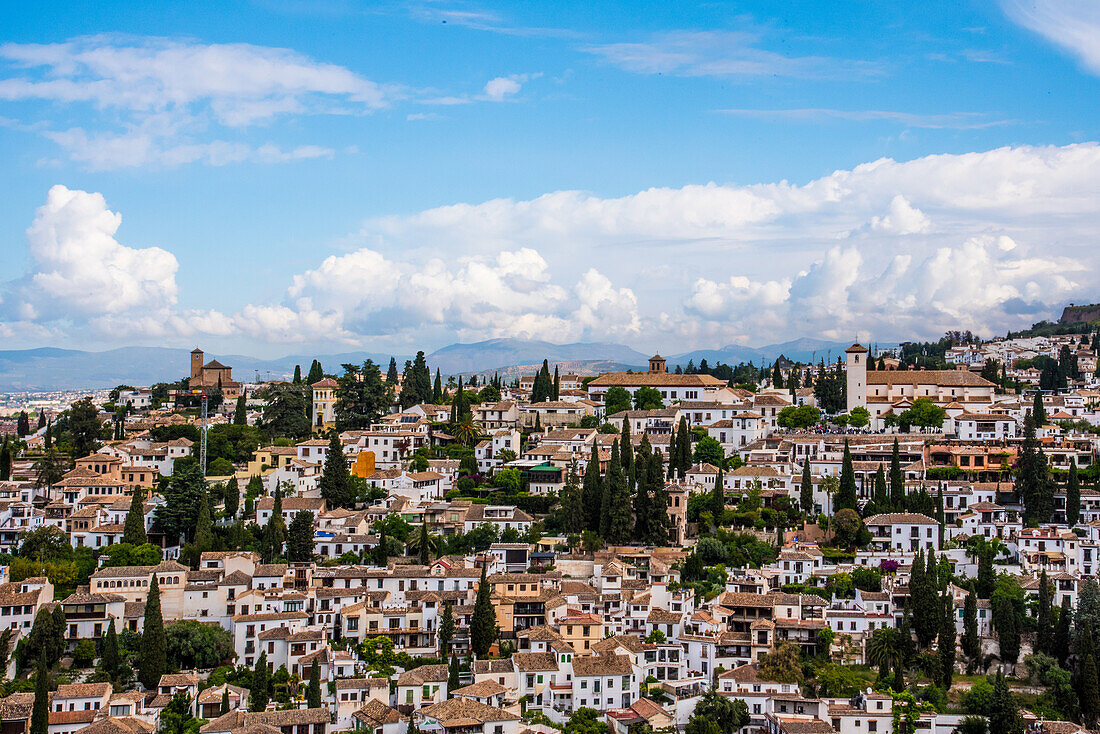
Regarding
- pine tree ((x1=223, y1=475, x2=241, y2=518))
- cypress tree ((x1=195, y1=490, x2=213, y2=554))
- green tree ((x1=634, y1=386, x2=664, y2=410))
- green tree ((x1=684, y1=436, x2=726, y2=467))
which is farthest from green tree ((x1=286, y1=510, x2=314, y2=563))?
green tree ((x1=634, y1=386, x2=664, y2=410))

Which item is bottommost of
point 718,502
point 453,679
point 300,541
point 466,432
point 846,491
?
point 453,679

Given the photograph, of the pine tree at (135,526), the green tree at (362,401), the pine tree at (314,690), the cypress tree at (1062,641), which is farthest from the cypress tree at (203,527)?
the cypress tree at (1062,641)

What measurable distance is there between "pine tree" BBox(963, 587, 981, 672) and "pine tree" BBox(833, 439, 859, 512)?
8200 mm

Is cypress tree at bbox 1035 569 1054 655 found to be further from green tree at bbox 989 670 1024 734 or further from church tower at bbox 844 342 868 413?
church tower at bbox 844 342 868 413

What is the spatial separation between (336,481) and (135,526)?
8693 millimetres

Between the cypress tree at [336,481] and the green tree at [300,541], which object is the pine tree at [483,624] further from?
the cypress tree at [336,481]

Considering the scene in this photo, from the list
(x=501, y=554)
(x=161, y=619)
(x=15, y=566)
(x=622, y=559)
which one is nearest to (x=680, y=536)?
(x=622, y=559)

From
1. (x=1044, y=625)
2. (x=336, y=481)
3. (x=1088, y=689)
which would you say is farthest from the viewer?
(x=336, y=481)

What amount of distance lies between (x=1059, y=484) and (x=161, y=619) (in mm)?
37043

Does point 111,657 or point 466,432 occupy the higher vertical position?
point 466,432

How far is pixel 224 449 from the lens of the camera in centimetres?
5531

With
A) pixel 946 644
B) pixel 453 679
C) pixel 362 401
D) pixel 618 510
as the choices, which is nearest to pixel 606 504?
pixel 618 510

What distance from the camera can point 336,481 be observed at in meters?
48.2

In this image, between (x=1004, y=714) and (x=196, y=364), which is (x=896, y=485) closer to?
(x=1004, y=714)
